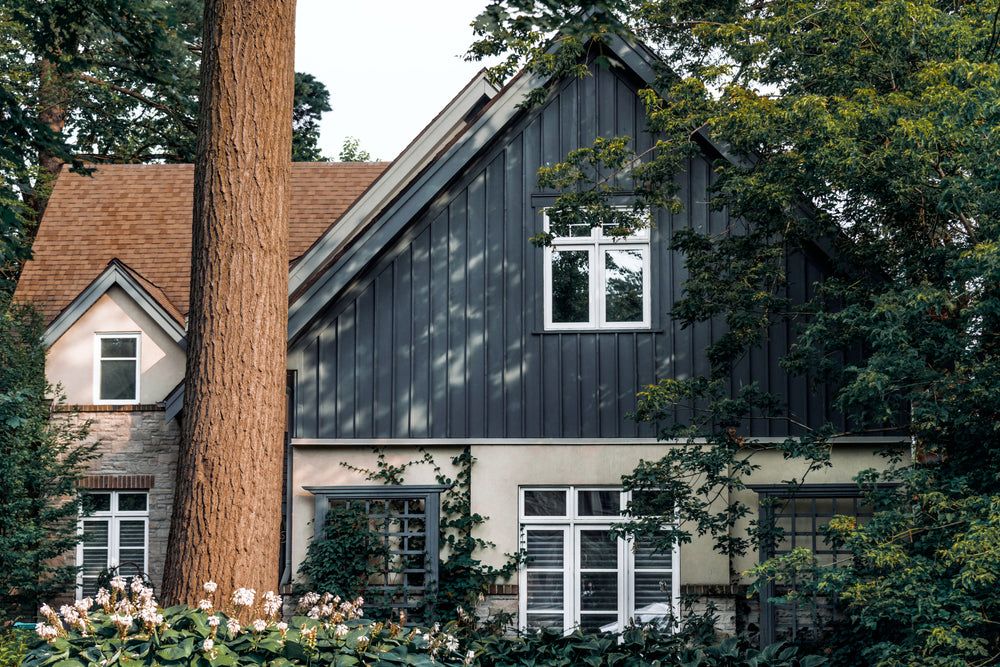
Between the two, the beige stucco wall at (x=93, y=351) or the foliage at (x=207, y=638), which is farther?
the beige stucco wall at (x=93, y=351)

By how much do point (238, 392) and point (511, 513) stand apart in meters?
5.66

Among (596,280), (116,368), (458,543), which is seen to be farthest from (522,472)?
(116,368)

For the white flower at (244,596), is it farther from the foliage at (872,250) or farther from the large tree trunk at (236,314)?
the foliage at (872,250)

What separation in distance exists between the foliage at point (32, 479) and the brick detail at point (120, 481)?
0.45 meters

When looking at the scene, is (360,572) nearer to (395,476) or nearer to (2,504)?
(395,476)

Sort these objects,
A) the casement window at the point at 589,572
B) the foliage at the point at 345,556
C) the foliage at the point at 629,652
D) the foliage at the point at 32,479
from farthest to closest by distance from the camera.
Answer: the foliage at the point at 32,479 → the casement window at the point at 589,572 → the foliage at the point at 345,556 → the foliage at the point at 629,652

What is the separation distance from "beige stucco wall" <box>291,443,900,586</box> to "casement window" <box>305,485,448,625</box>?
156 millimetres

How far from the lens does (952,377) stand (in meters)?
7.06

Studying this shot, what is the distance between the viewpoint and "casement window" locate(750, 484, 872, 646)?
1063cm

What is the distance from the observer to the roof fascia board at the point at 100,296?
14492 mm

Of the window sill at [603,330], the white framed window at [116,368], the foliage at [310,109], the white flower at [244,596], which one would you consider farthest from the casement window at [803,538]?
the foliage at [310,109]

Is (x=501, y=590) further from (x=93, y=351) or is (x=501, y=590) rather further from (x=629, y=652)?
(x=93, y=351)

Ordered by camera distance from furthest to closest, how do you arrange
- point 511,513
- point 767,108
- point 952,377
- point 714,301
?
point 511,513 < point 714,301 < point 767,108 < point 952,377

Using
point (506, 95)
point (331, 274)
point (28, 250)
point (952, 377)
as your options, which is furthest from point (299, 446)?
point (952, 377)
